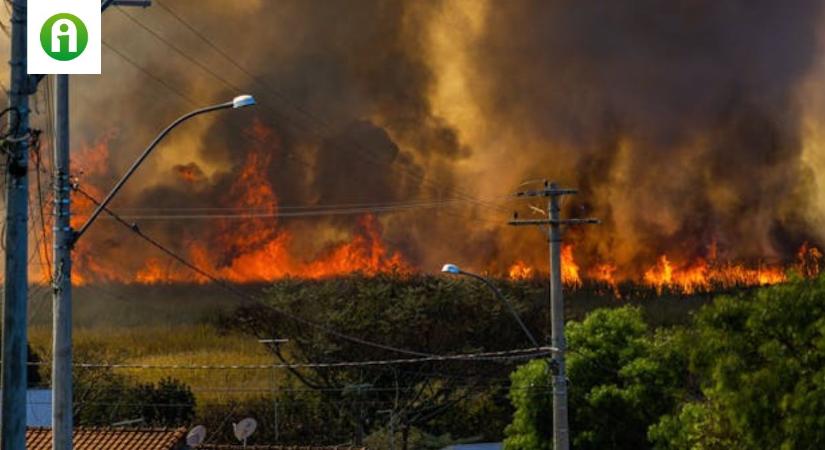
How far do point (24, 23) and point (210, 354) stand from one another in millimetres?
98600

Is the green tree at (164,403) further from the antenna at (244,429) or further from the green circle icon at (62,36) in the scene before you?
the green circle icon at (62,36)

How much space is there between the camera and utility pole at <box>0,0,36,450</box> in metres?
17.4

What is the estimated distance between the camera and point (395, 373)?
3802 inches

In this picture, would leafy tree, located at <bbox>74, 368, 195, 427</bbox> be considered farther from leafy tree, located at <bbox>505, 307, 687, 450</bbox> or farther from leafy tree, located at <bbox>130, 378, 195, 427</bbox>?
leafy tree, located at <bbox>505, 307, 687, 450</bbox>

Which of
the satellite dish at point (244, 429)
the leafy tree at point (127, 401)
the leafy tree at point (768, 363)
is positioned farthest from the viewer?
the leafy tree at point (127, 401)

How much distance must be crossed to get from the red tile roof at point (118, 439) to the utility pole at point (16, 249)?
1142 inches

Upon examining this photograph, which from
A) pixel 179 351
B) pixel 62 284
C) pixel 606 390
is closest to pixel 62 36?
pixel 62 284

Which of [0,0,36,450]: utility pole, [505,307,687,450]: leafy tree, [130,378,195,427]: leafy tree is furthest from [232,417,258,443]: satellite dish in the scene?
[0,0,36,450]: utility pole

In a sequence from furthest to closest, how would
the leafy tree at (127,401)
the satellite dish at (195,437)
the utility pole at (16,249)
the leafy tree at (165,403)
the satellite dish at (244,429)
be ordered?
1. the leafy tree at (165,403)
2. the leafy tree at (127,401)
3. the satellite dish at (244,429)
4. the satellite dish at (195,437)
5. the utility pole at (16,249)

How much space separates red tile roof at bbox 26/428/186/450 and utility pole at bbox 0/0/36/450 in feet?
95.1

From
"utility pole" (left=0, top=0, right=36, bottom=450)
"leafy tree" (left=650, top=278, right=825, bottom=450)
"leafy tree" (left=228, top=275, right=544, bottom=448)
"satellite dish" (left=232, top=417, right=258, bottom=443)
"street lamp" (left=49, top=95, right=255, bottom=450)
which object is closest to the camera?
"utility pole" (left=0, top=0, right=36, bottom=450)

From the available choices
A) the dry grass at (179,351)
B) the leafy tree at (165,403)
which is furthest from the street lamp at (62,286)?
the dry grass at (179,351)

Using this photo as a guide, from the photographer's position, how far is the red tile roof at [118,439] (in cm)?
4669

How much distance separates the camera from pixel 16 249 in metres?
17.7
